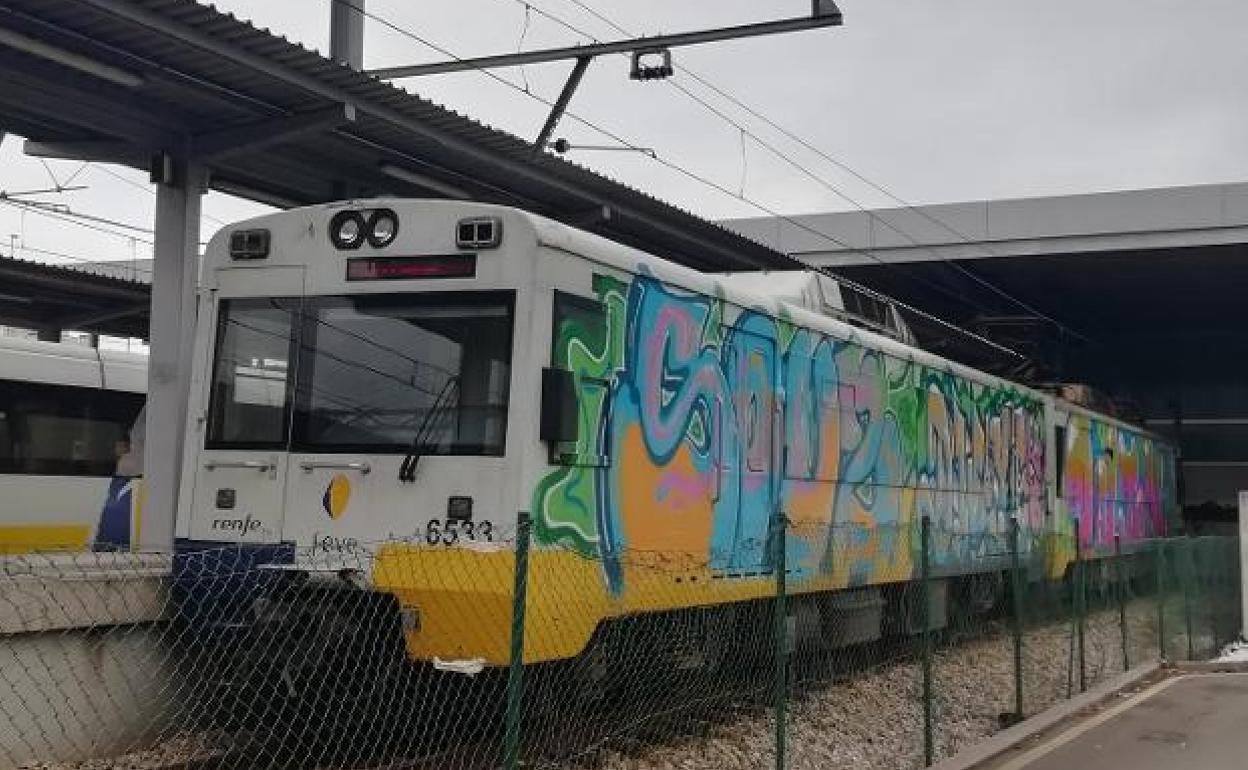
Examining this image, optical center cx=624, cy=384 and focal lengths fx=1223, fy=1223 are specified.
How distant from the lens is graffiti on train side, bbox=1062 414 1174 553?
17531 millimetres

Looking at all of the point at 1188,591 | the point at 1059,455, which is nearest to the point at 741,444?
the point at 1188,591

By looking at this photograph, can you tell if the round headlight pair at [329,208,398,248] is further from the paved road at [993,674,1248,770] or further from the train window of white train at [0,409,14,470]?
the train window of white train at [0,409,14,470]

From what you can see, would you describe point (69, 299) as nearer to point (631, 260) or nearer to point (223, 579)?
point (223, 579)

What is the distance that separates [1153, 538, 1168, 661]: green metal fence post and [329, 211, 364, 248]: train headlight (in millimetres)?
9423

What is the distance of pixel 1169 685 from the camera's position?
11211mm

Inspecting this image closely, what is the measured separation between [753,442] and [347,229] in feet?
10.3

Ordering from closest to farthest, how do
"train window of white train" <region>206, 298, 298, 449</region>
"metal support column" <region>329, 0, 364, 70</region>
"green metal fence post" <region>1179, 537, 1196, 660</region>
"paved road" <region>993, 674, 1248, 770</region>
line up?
1. "train window of white train" <region>206, 298, 298, 449</region>
2. "paved road" <region>993, 674, 1248, 770</region>
3. "metal support column" <region>329, 0, 364, 70</region>
4. "green metal fence post" <region>1179, 537, 1196, 660</region>

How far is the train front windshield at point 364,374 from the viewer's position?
661cm

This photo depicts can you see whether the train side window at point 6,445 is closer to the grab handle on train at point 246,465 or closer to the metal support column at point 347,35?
the metal support column at point 347,35

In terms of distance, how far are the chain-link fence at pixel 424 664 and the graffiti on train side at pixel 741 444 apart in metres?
0.20

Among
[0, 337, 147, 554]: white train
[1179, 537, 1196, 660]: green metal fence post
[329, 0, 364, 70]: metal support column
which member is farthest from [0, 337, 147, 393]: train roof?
[1179, 537, 1196, 660]: green metal fence post

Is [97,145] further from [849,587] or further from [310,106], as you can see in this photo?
[849,587]

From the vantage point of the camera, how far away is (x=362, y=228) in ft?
23.2

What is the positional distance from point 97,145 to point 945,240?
15.0 meters
